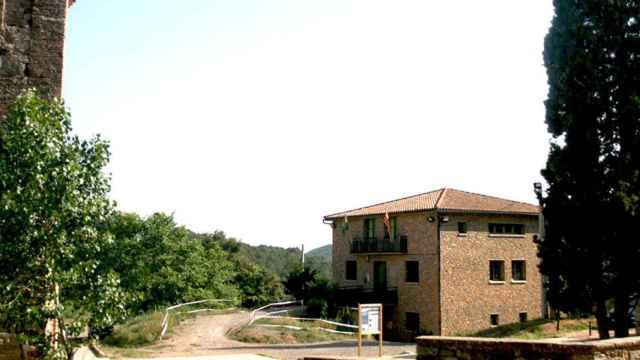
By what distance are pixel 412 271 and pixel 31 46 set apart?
30481mm

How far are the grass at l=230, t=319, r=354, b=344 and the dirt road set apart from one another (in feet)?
2.44

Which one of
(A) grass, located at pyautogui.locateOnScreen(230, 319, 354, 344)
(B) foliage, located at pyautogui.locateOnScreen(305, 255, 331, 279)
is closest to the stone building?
(B) foliage, located at pyautogui.locateOnScreen(305, 255, 331, 279)

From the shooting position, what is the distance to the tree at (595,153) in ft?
67.6

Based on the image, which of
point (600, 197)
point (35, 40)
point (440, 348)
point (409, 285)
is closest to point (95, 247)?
point (35, 40)

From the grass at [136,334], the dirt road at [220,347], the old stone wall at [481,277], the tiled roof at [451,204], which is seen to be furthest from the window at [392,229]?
the grass at [136,334]

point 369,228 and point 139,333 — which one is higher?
point 369,228

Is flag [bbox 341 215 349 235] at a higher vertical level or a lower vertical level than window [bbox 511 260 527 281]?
higher

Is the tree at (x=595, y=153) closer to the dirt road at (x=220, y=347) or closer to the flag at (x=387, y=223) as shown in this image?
the dirt road at (x=220, y=347)

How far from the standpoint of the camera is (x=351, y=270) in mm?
41594

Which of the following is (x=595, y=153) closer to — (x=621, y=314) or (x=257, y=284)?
(x=621, y=314)

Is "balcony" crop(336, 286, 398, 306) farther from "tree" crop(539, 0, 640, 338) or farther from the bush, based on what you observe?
"tree" crop(539, 0, 640, 338)

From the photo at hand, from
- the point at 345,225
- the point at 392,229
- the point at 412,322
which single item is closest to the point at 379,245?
the point at 392,229

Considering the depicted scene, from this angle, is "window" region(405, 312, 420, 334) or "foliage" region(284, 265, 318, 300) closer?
"window" region(405, 312, 420, 334)

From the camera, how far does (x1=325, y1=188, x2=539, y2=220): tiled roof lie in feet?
120
